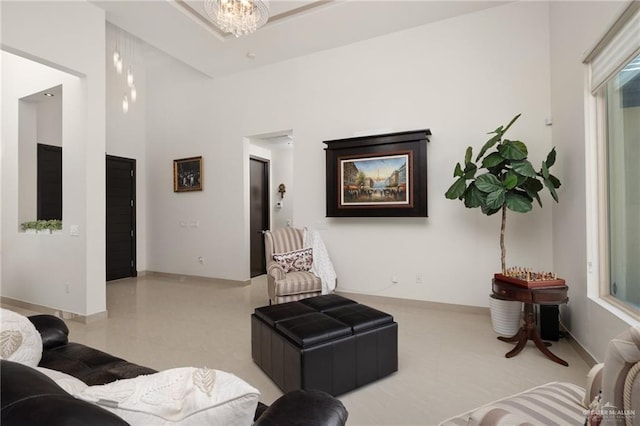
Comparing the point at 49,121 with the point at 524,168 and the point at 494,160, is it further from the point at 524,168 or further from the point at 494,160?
the point at 524,168

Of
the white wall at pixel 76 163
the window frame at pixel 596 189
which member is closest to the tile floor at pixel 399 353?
the white wall at pixel 76 163

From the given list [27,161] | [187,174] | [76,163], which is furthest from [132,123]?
[76,163]

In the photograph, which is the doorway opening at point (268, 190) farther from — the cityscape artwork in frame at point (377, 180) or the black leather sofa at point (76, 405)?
the black leather sofa at point (76, 405)

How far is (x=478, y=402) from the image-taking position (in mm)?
2074

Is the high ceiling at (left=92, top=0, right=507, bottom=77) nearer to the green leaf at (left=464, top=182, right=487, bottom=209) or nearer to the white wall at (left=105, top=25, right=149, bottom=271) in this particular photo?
the white wall at (left=105, top=25, right=149, bottom=271)

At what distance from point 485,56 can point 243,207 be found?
4.25m

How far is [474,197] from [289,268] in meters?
2.41

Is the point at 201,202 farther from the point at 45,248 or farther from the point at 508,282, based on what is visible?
the point at 508,282

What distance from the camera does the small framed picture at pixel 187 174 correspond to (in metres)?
5.97

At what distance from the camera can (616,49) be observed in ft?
7.29

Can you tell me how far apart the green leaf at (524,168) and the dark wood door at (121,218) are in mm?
6633

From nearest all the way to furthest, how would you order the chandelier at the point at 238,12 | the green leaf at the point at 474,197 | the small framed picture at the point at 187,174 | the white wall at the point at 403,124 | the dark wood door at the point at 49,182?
the chandelier at the point at 238,12
the green leaf at the point at 474,197
the white wall at the point at 403,124
the dark wood door at the point at 49,182
the small framed picture at the point at 187,174

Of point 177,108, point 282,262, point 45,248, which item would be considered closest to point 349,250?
point 282,262

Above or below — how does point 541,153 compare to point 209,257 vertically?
above
